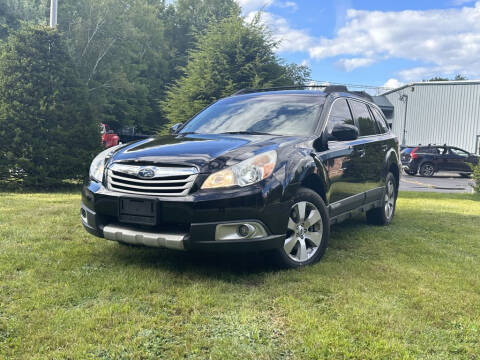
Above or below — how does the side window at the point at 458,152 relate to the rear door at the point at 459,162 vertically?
above

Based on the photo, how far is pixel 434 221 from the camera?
6941 mm

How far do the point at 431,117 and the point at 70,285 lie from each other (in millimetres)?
35703

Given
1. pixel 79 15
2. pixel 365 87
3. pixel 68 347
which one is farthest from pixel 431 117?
pixel 68 347

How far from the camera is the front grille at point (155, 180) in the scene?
137 inches

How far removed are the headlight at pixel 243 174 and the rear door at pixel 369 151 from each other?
6.76ft

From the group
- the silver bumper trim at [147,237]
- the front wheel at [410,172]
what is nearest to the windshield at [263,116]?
the silver bumper trim at [147,237]

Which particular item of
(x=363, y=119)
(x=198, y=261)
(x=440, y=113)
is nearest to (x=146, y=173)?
(x=198, y=261)

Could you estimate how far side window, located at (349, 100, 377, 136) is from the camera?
5664 mm

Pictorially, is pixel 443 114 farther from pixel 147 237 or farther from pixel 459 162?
pixel 147 237

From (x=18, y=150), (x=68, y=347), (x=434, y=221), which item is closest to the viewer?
(x=68, y=347)

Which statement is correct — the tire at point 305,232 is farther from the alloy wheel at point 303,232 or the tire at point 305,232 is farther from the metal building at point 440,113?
the metal building at point 440,113

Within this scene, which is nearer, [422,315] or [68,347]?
[68,347]

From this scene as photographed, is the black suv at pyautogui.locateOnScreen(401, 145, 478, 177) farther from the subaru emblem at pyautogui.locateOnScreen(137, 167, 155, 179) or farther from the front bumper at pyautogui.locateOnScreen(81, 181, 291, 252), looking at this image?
the subaru emblem at pyautogui.locateOnScreen(137, 167, 155, 179)

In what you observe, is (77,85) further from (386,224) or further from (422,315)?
(422,315)
